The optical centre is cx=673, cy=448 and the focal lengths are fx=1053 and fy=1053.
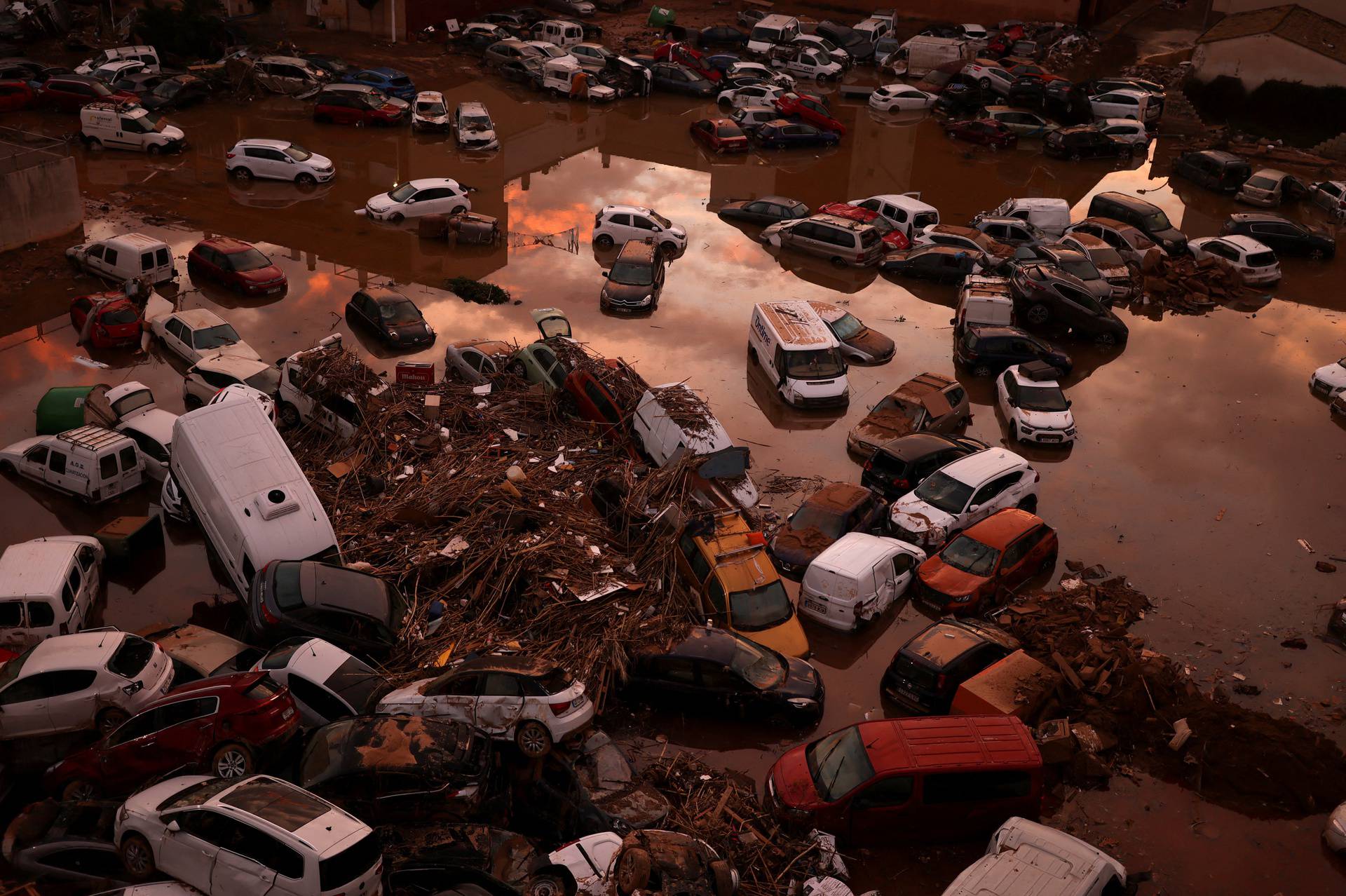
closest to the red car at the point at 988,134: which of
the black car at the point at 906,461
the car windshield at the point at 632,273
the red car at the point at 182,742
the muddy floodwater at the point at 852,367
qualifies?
the muddy floodwater at the point at 852,367

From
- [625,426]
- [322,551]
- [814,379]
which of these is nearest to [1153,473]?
[814,379]

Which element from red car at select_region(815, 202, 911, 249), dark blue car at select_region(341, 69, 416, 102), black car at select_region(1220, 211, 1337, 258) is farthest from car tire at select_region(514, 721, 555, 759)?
dark blue car at select_region(341, 69, 416, 102)

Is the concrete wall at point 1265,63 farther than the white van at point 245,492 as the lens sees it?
Yes

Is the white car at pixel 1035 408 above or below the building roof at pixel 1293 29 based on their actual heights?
below

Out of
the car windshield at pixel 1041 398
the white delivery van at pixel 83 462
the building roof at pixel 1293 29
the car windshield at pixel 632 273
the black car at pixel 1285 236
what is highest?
the building roof at pixel 1293 29

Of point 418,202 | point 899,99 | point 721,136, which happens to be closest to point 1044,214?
point 721,136

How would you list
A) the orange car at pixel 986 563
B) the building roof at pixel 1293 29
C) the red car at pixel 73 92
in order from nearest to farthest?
the orange car at pixel 986 563
the red car at pixel 73 92
the building roof at pixel 1293 29

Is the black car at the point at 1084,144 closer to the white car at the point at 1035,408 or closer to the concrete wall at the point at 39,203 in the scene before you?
the white car at the point at 1035,408

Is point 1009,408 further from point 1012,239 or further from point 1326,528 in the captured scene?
point 1012,239
